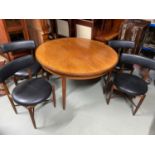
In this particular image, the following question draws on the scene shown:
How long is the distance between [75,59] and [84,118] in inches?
31.9

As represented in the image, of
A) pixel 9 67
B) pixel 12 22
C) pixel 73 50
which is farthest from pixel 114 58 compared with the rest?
pixel 12 22

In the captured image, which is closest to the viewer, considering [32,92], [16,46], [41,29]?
[32,92]

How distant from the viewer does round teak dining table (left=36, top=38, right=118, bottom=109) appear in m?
1.57

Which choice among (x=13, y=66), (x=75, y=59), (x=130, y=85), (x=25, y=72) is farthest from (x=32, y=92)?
(x=130, y=85)

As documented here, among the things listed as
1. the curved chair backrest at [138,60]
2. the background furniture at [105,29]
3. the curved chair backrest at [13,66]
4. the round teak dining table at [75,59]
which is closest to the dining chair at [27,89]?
the curved chair backrest at [13,66]

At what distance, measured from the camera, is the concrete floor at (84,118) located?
1.77 meters

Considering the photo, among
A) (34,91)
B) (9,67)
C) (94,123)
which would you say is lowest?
(94,123)

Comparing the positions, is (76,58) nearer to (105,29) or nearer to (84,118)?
(84,118)

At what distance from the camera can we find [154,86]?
2.48m

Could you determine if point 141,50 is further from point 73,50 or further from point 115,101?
point 73,50

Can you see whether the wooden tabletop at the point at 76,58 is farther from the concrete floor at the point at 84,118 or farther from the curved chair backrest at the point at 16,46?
the concrete floor at the point at 84,118

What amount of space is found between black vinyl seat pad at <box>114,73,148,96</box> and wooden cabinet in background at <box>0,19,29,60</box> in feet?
6.12

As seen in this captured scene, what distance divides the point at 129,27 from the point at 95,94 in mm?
1392

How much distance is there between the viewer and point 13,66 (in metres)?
1.65
